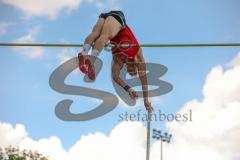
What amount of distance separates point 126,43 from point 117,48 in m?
0.18

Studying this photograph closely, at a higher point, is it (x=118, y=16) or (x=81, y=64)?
(x=118, y=16)

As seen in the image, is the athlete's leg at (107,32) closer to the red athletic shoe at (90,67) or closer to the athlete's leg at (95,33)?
the athlete's leg at (95,33)

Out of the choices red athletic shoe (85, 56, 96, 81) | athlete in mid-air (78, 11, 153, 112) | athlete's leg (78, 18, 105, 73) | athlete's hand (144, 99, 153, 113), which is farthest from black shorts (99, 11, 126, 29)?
athlete's hand (144, 99, 153, 113)

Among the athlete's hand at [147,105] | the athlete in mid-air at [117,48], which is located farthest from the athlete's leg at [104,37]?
the athlete's hand at [147,105]

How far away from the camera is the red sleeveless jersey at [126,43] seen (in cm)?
811

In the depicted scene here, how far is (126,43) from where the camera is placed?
812 cm

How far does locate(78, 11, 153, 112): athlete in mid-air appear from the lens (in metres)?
7.77

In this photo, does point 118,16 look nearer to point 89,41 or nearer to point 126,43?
point 126,43

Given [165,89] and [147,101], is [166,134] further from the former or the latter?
[147,101]

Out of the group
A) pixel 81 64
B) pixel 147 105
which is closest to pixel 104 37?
pixel 81 64

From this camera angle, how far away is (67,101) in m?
11.0

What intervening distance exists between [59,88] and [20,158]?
23346mm

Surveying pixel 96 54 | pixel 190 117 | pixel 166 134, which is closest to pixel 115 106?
pixel 190 117

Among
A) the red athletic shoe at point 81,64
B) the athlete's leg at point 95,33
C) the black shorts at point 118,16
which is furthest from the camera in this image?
the black shorts at point 118,16
